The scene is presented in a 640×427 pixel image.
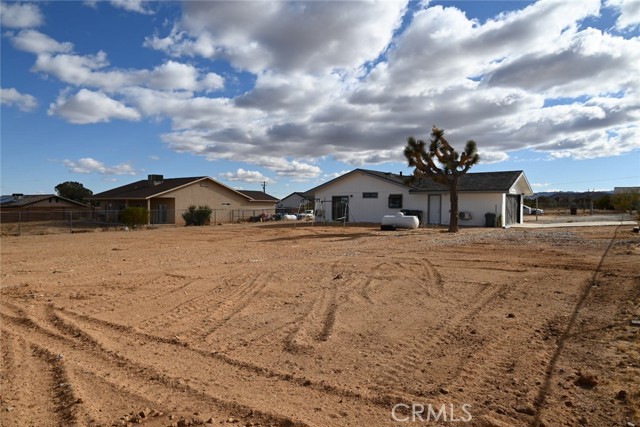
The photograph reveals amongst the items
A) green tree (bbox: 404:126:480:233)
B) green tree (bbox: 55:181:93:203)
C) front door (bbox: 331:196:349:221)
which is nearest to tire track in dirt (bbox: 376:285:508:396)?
green tree (bbox: 404:126:480:233)

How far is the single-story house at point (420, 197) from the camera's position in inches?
1219

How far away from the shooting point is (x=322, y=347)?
5637 millimetres

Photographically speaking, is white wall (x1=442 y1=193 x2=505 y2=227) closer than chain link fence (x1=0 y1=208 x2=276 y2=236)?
Yes

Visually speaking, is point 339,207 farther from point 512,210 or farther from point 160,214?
point 160,214

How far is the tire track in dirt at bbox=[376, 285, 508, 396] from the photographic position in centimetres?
452

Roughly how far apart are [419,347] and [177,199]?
3737 centimetres

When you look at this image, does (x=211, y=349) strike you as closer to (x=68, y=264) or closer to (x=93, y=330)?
(x=93, y=330)

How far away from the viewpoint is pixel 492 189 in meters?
30.3

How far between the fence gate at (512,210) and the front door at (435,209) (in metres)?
4.55

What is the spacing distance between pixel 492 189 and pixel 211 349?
28.1 m

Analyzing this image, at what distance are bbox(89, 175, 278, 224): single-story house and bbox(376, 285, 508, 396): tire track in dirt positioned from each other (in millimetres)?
33628

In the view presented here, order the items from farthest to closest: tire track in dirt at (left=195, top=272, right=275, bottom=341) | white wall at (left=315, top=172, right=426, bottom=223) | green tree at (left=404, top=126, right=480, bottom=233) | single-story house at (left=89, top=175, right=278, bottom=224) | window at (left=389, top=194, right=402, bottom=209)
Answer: single-story house at (left=89, top=175, right=278, bottom=224) < window at (left=389, top=194, right=402, bottom=209) < white wall at (left=315, top=172, right=426, bottom=223) < green tree at (left=404, top=126, right=480, bottom=233) < tire track in dirt at (left=195, top=272, right=275, bottom=341)

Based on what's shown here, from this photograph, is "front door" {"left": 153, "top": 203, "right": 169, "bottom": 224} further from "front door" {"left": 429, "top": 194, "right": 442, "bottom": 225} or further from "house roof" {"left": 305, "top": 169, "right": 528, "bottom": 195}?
"front door" {"left": 429, "top": 194, "right": 442, "bottom": 225}

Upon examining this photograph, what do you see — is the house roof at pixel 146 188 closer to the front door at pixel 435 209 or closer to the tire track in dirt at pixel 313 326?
the front door at pixel 435 209
